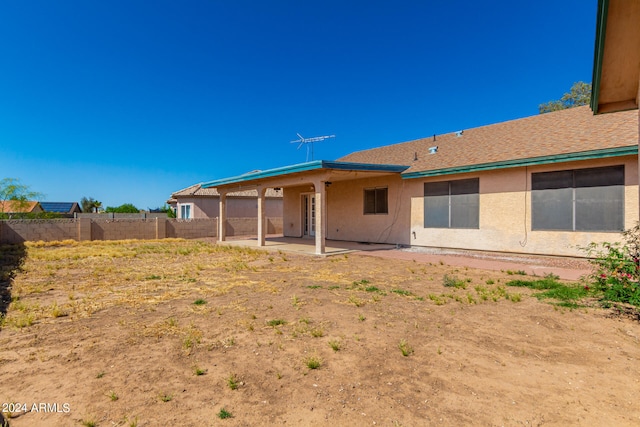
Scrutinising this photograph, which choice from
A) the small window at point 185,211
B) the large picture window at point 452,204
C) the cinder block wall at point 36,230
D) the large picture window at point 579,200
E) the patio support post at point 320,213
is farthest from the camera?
the small window at point 185,211

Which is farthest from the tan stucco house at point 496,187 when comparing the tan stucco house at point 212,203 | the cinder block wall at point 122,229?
the tan stucco house at point 212,203

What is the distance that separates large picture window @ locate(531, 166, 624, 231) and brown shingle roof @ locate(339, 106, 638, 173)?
2.46ft

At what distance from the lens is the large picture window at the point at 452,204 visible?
457 inches

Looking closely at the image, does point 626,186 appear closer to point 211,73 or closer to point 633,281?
point 633,281

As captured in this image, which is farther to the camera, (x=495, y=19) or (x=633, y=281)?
(x=495, y=19)

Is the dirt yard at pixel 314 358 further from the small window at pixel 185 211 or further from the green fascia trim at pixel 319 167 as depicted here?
the small window at pixel 185 211

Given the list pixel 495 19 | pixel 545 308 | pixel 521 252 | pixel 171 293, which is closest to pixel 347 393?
pixel 545 308

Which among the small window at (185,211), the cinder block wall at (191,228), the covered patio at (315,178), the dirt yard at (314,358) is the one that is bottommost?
the dirt yard at (314,358)

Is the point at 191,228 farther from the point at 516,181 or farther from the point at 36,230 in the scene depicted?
the point at 516,181

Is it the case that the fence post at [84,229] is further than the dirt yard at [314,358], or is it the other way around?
the fence post at [84,229]

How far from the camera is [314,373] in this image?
10.8 feet

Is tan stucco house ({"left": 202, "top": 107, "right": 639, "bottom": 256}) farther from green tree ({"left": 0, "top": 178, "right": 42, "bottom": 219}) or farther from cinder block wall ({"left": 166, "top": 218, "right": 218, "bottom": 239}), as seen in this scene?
green tree ({"left": 0, "top": 178, "right": 42, "bottom": 219})

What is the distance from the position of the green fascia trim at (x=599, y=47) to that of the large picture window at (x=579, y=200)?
384 cm

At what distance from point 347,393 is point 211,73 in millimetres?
25831
